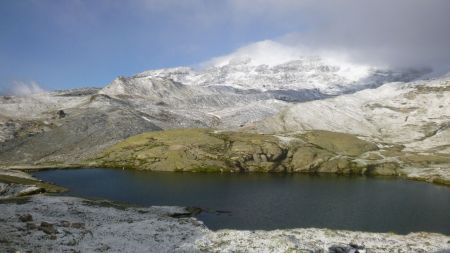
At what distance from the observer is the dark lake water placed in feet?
317

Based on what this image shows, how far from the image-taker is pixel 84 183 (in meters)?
157

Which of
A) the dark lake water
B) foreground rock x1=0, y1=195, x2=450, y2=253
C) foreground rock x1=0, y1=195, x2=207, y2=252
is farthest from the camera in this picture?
the dark lake water

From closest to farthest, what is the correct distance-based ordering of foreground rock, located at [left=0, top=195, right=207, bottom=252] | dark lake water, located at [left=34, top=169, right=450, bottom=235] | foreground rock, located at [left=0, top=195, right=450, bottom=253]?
1. foreground rock, located at [left=0, top=195, right=207, bottom=252]
2. foreground rock, located at [left=0, top=195, right=450, bottom=253]
3. dark lake water, located at [left=34, top=169, right=450, bottom=235]

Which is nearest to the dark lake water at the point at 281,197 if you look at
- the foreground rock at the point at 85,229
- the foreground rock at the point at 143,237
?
the foreground rock at the point at 143,237

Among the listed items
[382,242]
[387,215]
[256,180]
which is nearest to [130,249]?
[382,242]

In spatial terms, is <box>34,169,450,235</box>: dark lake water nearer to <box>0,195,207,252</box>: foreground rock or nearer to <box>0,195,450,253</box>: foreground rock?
<box>0,195,450,253</box>: foreground rock

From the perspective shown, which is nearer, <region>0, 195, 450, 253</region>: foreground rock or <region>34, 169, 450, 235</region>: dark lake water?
<region>0, 195, 450, 253</region>: foreground rock

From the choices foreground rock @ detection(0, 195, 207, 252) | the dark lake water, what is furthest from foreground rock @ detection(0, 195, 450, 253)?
the dark lake water

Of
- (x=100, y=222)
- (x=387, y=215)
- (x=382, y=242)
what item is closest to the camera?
(x=382, y=242)

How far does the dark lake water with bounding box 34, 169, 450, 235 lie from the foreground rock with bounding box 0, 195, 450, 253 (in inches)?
640

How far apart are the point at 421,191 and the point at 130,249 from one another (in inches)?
4913

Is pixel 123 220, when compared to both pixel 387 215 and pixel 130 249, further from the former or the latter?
pixel 387 215

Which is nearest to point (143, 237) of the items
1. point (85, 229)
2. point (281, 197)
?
point (85, 229)

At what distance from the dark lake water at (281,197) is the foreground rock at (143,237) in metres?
16.3
